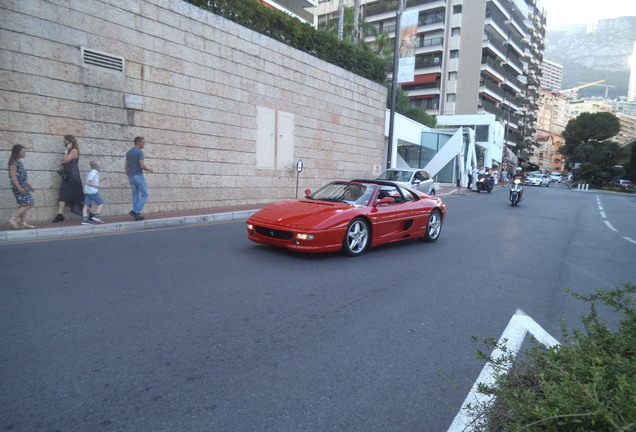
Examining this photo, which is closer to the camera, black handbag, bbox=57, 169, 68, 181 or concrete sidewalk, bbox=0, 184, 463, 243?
concrete sidewalk, bbox=0, 184, 463, 243

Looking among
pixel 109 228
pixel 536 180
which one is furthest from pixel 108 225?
pixel 536 180

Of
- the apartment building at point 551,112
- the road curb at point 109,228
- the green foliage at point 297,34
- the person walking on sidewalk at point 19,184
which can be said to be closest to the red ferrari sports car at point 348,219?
the road curb at point 109,228

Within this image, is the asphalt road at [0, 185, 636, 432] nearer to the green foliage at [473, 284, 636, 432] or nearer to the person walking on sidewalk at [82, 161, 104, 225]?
the green foliage at [473, 284, 636, 432]

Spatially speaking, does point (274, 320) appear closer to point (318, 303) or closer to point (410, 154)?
point (318, 303)

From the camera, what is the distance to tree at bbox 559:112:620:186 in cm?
5256

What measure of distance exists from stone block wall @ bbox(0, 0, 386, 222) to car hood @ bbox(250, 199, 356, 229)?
5.34 metres

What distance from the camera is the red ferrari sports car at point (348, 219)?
6215 mm

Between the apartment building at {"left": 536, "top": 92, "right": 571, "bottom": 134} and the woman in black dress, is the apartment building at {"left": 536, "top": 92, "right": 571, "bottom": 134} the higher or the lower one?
the higher one

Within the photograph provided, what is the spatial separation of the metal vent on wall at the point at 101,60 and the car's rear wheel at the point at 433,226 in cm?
810

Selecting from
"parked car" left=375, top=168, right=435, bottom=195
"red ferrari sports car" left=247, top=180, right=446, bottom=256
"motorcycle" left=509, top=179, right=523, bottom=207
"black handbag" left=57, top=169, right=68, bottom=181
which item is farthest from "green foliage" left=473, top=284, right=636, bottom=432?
"motorcycle" left=509, top=179, right=523, bottom=207

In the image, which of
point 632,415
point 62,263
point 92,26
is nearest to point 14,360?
point 62,263

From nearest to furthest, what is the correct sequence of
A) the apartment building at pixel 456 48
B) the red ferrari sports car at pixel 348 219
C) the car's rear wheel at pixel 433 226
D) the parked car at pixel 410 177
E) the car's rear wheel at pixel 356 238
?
the red ferrari sports car at pixel 348 219, the car's rear wheel at pixel 356 238, the car's rear wheel at pixel 433 226, the parked car at pixel 410 177, the apartment building at pixel 456 48

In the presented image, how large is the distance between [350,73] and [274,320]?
16.9 meters

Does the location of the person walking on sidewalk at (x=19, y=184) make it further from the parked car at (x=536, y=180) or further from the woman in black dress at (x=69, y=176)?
the parked car at (x=536, y=180)
